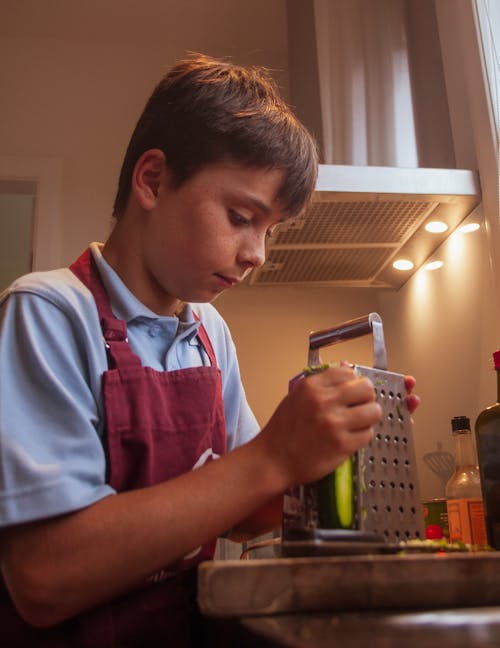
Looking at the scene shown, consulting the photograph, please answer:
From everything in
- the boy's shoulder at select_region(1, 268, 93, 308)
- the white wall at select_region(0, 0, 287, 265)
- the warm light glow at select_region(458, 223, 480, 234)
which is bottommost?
the boy's shoulder at select_region(1, 268, 93, 308)

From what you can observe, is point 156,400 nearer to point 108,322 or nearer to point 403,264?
point 108,322

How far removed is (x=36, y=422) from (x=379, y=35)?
1547 mm

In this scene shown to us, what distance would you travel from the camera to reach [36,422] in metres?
0.63

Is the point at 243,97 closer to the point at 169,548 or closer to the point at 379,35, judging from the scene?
the point at 169,548

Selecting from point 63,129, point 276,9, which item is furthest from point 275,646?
point 276,9

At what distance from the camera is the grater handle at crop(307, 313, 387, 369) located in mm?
717

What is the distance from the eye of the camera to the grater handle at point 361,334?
0.72 m

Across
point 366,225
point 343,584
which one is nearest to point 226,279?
point 343,584

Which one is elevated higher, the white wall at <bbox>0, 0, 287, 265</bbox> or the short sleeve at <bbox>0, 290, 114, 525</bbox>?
the white wall at <bbox>0, 0, 287, 265</bbox>

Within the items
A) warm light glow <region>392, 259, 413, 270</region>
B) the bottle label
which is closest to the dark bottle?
the bottle label

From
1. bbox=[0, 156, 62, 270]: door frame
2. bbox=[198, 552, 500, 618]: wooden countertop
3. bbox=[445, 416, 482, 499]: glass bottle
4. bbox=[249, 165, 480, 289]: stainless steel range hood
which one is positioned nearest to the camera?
bbox=[198, 552, 500, 618]: wooden countertop

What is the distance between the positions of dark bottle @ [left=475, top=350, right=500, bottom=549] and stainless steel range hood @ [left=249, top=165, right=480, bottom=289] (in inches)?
18.1

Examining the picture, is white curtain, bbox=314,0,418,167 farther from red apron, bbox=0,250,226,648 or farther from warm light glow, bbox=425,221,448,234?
red apron, bbox=0,250,226,648

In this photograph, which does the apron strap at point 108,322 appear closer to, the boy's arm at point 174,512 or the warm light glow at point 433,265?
the boy's arm at point 174,512
